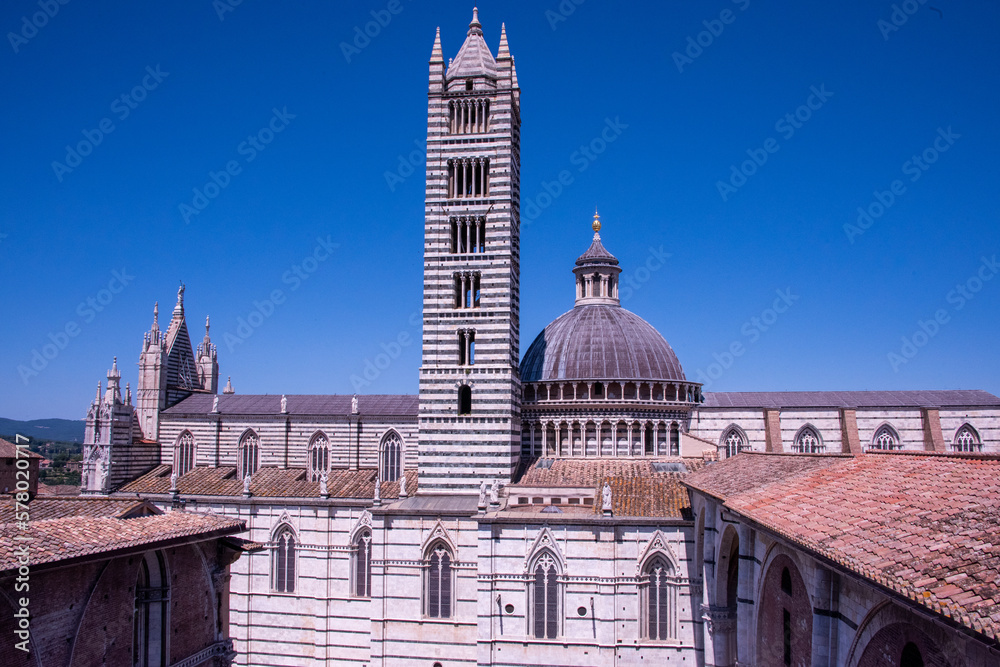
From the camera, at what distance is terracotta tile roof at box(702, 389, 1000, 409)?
4056cm

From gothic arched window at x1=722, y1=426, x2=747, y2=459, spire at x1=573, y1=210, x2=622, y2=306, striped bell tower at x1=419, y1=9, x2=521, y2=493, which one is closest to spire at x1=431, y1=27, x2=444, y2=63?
striped bell tower at x1=419, y1=9, x2=521, y2=493

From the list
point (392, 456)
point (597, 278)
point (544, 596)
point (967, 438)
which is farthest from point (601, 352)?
point (967, 438)

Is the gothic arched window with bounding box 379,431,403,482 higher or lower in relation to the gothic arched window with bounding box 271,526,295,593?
higher

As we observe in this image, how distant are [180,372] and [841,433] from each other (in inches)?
1532

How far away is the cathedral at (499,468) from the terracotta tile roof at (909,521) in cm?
29

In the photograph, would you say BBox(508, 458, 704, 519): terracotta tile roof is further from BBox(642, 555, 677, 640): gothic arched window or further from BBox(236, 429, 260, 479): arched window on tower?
BBox(236, 429, 260, 479): arched window on tower

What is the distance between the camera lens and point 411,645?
3156cm

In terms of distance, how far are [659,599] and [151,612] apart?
1963 centimetres

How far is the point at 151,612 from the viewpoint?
16.6 metres

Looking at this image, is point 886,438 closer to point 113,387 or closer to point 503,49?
point 503,49

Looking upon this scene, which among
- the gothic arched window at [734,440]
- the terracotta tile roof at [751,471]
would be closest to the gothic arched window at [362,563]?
the terracotta tile roof at [751,471]

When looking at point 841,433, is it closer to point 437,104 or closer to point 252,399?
point 437,104

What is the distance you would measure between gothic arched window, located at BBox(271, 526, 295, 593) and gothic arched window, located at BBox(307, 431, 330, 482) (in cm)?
539

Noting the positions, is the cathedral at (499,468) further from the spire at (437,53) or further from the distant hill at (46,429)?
the distant hill at (46,429)
